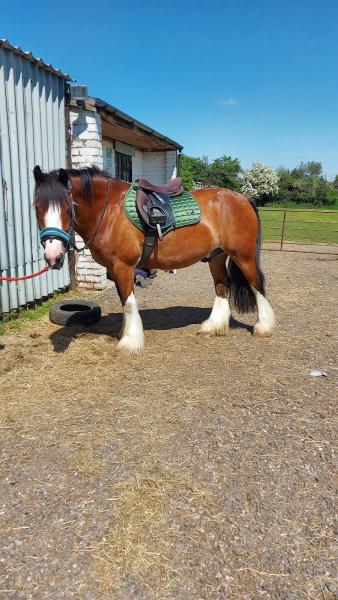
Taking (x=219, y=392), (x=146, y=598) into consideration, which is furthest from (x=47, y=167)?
(x=146, y=598)

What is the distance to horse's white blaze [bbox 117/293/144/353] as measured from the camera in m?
3.94

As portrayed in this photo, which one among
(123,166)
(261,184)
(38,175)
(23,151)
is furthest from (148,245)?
(261,184)

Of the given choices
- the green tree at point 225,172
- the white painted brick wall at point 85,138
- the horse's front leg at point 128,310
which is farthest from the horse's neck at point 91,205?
the green tree at point 225,172

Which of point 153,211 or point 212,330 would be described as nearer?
→ point 153,211

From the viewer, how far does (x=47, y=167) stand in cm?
569

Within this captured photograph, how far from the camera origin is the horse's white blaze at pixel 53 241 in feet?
10.2

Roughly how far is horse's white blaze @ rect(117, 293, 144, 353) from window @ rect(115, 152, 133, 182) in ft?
22.5

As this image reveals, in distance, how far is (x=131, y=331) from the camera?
396 centimetres

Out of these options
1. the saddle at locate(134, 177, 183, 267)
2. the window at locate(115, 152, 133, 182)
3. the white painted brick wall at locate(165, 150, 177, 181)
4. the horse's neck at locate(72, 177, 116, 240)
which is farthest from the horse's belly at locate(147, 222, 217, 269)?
the white painted brick wall at locate(165, 150, 177, 181)

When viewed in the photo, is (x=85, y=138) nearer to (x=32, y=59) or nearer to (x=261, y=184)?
(x=32, y=59)

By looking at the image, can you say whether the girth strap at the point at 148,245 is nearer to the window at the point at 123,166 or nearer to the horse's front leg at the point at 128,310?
the horse's front leg at the point at 128,310

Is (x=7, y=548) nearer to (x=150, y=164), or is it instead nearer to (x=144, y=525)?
(x=144, y=525)

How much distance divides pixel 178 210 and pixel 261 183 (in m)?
49.7

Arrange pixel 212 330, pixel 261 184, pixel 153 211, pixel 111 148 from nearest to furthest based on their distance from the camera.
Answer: pixel 153 211
pixel 212 330
pixel 111 148
pixel 261 184
